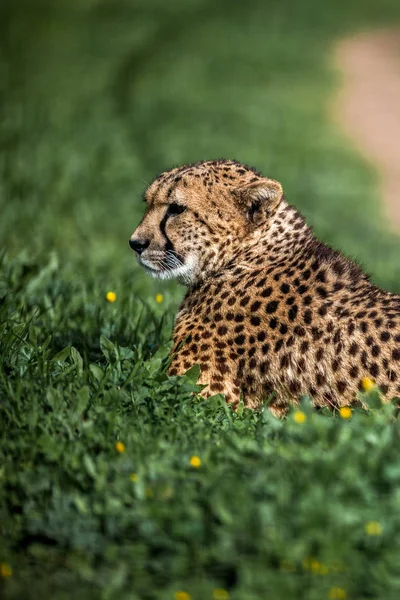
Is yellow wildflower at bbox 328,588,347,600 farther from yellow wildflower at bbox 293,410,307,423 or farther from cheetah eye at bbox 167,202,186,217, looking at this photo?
cheetah eye at bbox 167,202,186,217

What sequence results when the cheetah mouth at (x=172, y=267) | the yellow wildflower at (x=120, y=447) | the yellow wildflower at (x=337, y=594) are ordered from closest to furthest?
1. the yellow wildflower at (x=337, y=594)
2. the yellow wildflower at (x=120, y=447)
3. the cheetah mouth at (x=172, y=267)

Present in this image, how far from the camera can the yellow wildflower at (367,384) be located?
13.7ft

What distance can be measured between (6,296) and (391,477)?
2.62m

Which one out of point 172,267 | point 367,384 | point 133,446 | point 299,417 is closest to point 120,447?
point 133,446

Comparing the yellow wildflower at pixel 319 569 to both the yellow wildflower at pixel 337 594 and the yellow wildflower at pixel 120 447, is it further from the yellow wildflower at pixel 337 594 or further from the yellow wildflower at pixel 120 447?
the yellow wildflower at pixel 120 447

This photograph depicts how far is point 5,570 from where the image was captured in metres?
3.34

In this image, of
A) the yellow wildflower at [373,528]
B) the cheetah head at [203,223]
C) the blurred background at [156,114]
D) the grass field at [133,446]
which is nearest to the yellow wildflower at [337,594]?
the grass field at [133,446]

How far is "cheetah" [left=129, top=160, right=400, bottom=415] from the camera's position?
14.6 ft

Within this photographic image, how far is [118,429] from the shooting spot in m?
4.04

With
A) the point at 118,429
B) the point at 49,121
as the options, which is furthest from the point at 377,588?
the point at 49,121

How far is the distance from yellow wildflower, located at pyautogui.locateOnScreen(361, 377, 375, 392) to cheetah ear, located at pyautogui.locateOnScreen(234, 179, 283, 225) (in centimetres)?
99

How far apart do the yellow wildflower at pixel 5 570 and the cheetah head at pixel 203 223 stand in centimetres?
197

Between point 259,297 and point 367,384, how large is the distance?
765 mm

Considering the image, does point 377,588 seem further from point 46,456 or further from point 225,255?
point 225,255
